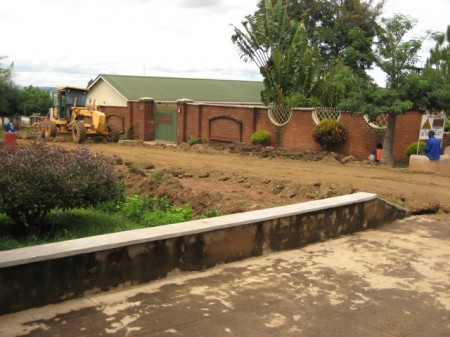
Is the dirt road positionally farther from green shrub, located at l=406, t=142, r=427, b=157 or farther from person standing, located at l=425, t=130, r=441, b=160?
green shrub, located at l=406, t=142, r=427, b=157

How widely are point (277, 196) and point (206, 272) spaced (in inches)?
191

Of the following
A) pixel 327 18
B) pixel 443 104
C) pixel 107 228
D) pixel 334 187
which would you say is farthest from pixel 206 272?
pixel 327 18

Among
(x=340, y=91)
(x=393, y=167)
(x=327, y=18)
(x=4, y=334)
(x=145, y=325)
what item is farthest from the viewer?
(x=327, y=18)

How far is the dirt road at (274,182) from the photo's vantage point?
998 cm

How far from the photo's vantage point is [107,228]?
7309 mm

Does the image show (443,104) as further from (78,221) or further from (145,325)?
(145,325)

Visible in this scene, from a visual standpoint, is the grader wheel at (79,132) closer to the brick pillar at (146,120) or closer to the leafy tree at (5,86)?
the brick pillar at (146,120)

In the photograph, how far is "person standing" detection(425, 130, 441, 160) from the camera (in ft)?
53.1

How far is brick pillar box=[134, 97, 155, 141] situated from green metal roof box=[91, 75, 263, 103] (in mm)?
9712

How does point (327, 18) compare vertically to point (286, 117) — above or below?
above

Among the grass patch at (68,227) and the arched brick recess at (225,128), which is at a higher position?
the arched brick recess at (225,128)

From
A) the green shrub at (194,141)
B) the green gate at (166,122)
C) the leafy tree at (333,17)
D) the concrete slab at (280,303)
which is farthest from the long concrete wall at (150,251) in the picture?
the leafy tree at (333,17)

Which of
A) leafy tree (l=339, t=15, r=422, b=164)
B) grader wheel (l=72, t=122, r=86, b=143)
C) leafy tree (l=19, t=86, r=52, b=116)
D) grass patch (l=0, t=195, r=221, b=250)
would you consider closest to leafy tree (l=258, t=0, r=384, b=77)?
grader wheel (l=72, t=122, r=86, b=143)

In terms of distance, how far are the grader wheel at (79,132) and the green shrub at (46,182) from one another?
1948 cm
